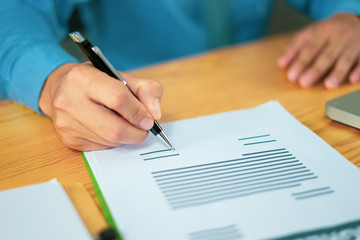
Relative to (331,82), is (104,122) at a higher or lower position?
higher

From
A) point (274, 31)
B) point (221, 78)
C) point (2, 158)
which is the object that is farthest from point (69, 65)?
point (274, 31)

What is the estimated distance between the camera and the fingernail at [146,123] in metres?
0.52

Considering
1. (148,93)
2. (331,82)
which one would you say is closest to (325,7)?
(331,82)

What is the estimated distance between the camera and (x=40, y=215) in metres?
0.42

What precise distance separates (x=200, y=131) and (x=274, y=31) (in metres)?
1.52

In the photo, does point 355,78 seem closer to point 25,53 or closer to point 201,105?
point 201,105

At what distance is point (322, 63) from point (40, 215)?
0.64 meters

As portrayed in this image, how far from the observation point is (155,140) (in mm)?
577

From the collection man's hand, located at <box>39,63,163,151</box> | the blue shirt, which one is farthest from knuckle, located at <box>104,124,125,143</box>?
the blue shirt

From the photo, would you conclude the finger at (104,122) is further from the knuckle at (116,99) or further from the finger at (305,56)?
the finger at (305,56)

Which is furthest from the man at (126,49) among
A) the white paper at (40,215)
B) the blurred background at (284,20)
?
the blurred background at (284,20)

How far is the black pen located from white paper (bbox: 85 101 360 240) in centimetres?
2

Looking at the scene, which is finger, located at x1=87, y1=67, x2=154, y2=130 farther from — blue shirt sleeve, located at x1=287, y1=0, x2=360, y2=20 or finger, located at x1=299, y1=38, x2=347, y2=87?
blue shirt sleeve, located at x1=287, y1=0, x2=360, y2=20

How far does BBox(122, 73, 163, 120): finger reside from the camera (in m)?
0.54
